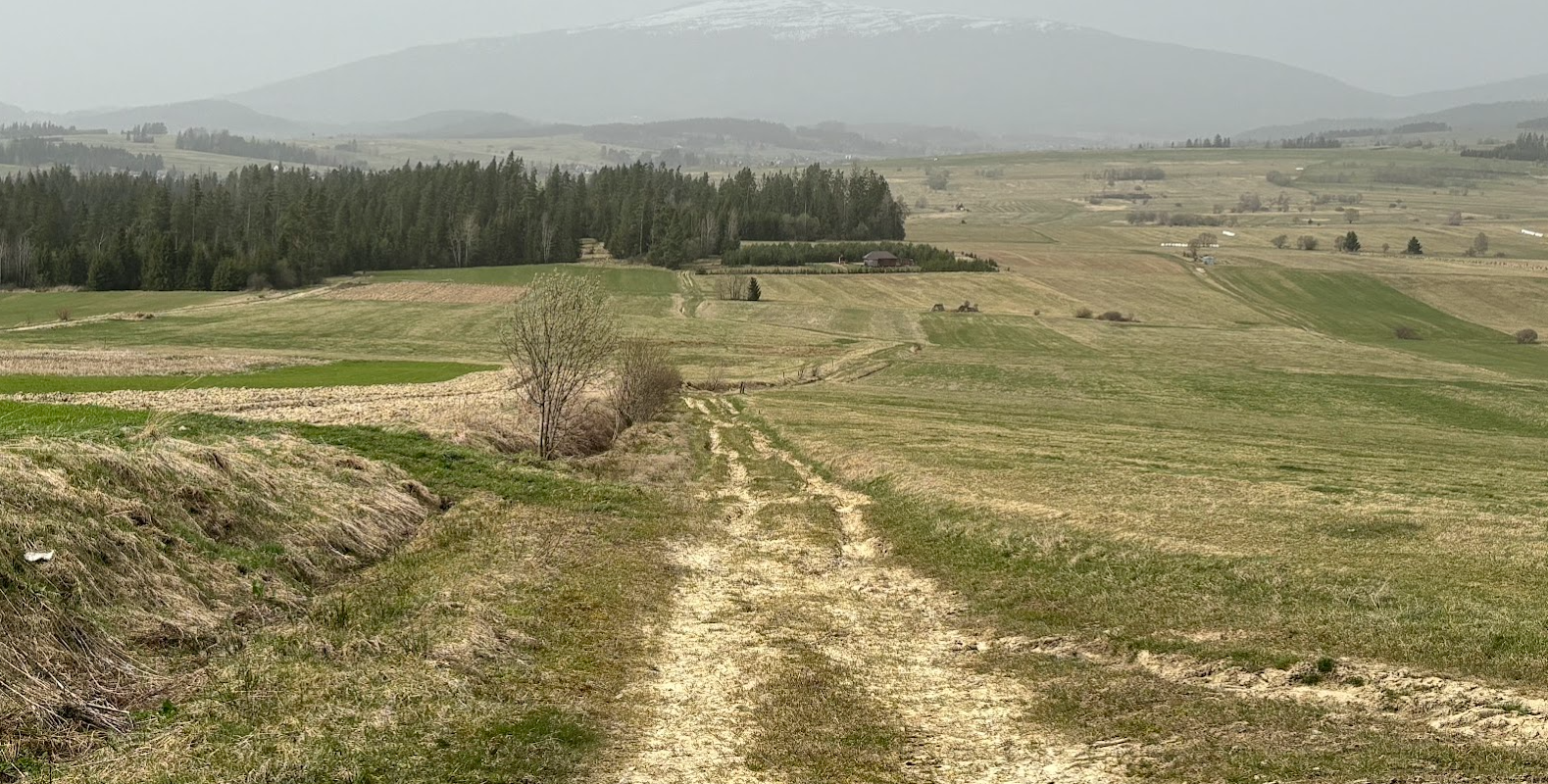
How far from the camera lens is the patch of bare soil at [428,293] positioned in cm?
12812

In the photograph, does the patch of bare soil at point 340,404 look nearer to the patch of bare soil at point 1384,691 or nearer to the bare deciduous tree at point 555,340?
the bare deciduous tree at point 555,340

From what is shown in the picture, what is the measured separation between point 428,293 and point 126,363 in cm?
6611

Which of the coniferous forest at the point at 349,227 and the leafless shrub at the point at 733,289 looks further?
the coniferous forest at the point at 349,227

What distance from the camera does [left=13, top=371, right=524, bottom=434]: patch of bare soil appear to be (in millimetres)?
39781

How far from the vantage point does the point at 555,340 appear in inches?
1667

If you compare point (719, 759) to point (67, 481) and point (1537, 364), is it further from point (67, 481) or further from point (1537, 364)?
point (1537, 364)

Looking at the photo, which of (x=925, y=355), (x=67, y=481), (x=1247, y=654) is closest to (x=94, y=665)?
(x=67, y=481)

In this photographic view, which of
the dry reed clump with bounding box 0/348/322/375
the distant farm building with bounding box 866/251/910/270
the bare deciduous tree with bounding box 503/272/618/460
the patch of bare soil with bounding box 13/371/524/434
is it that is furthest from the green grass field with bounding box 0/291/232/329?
the distant farm building with bounding box 866/251/910/270

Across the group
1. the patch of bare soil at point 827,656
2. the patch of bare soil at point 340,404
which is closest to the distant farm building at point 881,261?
the patch of bare soil at point 340,404

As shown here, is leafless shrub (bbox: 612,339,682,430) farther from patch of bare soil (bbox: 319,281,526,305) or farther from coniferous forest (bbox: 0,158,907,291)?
coniferous forest (bbox: 0,158,907,291)

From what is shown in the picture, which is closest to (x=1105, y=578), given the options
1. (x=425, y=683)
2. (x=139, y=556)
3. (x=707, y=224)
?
(x=425, y=683)

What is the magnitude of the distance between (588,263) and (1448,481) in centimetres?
14659

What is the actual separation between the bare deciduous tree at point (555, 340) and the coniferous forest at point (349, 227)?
4391 inches

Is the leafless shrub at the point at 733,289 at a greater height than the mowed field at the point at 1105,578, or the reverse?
the leafless shrub at the point at 733,289
